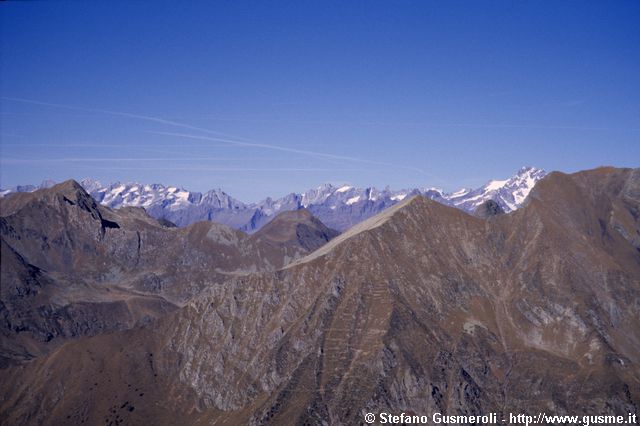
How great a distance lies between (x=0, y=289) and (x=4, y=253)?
54.4 ft

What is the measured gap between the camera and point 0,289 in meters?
110

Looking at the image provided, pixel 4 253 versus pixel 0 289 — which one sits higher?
pixel 4 253

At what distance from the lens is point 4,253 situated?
9681cm

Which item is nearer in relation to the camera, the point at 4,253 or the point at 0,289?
the point at 4,253
